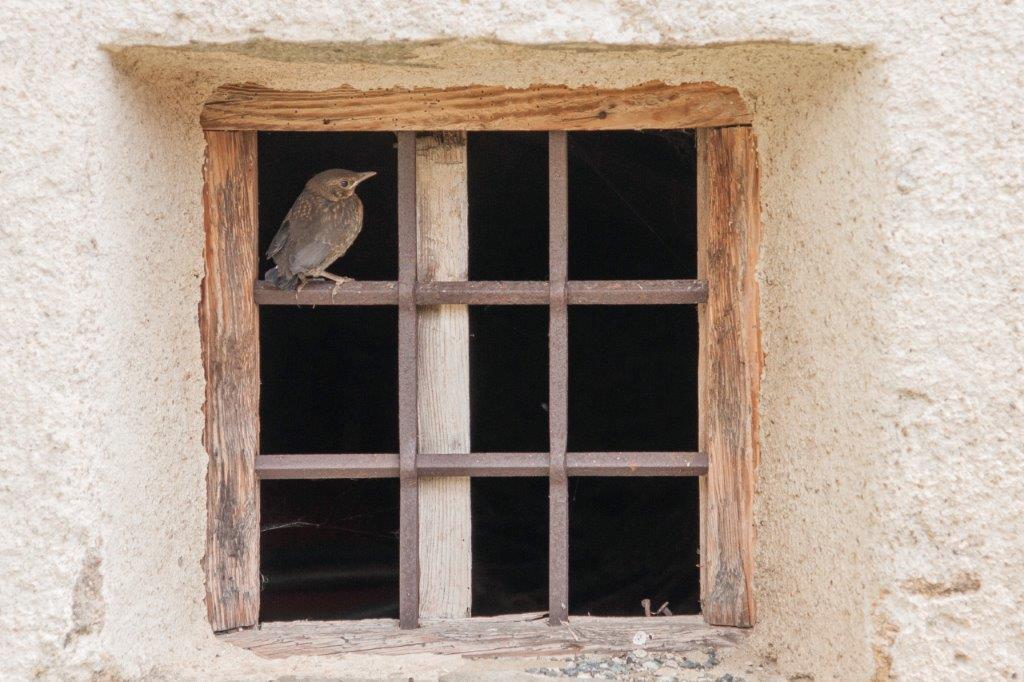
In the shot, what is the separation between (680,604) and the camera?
232 cm

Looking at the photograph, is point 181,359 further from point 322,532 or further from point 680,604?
point 680,604

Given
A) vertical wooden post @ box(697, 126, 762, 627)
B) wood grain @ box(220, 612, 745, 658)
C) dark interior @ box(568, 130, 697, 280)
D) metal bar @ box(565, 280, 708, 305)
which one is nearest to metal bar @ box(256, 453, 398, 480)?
wood grain @ box(220, 612, 745, 658)

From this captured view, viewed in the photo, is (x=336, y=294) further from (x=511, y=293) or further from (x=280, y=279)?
(x=511, y=293)

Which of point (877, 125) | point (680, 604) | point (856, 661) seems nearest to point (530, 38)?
point (877, 125)

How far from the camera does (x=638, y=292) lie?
1.48 meters

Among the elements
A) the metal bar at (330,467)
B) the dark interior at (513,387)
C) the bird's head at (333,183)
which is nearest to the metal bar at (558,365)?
the metal bar at (330,467)

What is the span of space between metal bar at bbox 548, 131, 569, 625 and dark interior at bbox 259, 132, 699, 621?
0.68m

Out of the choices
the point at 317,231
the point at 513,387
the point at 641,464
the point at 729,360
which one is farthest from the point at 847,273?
the point at 513,387

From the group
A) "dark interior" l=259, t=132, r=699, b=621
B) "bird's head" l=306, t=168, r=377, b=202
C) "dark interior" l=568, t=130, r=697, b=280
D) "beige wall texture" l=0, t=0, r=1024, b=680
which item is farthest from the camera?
"dark interior" l=259, t=132, r=699, b=621

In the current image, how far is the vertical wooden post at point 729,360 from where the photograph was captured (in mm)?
1436

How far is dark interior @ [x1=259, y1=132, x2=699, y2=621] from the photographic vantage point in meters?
2.41

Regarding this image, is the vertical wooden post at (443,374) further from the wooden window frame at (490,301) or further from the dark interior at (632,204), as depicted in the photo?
the dark interior at (632,204)

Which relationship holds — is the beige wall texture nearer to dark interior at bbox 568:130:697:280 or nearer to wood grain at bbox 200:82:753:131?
wood grain at bbox 200:82:753:131

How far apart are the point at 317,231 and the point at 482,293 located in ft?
1.08
